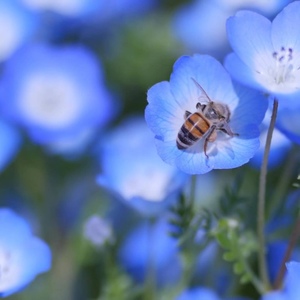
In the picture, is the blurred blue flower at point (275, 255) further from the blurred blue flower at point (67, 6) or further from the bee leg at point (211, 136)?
the blurred blue flower at point (67, 6)

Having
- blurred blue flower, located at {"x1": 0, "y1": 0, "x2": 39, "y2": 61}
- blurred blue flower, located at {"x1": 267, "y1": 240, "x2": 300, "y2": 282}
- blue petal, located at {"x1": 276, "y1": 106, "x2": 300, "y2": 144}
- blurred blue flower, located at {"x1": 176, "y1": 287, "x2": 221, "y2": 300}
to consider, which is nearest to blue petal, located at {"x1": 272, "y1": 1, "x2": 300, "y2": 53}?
blue petal, located at {"x1": 276, "y1": 106, "x2": 300, "y2": 144}

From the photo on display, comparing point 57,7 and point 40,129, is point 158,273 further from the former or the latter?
point 57,7

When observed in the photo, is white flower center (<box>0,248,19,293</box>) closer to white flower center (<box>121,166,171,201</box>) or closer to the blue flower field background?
the blue flower field background

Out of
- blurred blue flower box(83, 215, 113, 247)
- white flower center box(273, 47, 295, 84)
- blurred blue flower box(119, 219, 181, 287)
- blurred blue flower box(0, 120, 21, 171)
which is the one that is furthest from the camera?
blurred blue flower box(0, 120, 21, 171)

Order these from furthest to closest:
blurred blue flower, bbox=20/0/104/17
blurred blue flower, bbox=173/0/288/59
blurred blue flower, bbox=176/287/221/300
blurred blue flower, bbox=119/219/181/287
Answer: blurred blue flower, bbox=20/0/104/17, blurred blue flower, bbox=173/0/288/59, blurred blue flower, bbox=119/219/181/287, blurred blue flower, bbox=176/287/221/300

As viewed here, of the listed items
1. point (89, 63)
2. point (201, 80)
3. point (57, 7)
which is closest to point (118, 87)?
point (89, 63)

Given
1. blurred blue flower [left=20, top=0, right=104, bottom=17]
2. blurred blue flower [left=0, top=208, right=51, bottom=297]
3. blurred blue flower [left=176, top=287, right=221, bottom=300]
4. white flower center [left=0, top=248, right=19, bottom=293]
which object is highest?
blurred blue flower [left=0, top=208, right=51, bottom=297]

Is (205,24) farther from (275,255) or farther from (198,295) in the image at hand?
(198,295)
